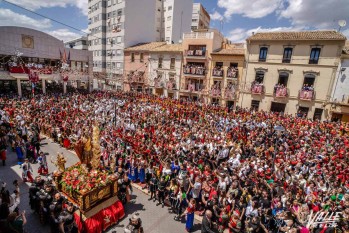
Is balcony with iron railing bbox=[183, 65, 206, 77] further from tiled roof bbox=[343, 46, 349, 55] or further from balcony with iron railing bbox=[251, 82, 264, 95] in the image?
tiled roof bbox=[343, 46, 349, 55]

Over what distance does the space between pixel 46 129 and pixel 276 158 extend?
1740 centimetres

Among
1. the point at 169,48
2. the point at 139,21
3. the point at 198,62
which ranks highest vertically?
the point at 139,21

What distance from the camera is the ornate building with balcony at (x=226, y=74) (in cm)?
2586

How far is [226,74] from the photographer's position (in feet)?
87.6

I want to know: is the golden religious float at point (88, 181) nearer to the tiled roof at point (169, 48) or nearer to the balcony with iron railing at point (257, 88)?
the balcony with iron railing at point (257, 88)

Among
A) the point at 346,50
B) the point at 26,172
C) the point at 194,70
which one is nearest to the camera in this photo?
the point at 26,172

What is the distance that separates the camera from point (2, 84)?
28812 millimetres

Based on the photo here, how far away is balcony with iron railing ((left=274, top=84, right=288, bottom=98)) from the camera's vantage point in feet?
75.5

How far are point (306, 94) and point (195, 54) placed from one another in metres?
14.7

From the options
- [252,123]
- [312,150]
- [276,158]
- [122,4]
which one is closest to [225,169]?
[276,158]

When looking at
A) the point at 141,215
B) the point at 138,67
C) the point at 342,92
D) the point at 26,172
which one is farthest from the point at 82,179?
the point at 138,67

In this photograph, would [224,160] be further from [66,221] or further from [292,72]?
[292,72]

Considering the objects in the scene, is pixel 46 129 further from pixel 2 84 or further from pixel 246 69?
pixel 246 69

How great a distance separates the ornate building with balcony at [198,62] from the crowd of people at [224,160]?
791 centimetres
